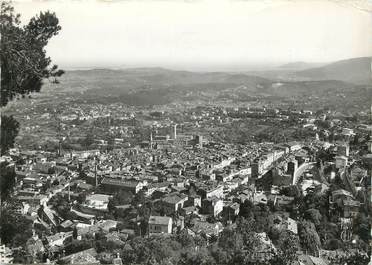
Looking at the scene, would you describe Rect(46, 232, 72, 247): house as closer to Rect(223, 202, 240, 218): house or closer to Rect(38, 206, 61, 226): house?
Rect(38, 206, 61, 226): house

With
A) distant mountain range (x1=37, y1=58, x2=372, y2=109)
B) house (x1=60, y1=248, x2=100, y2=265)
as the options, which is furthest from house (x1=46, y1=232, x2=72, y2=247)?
distant mountain range (x1=37, y1=58, x2=372, y2=109)

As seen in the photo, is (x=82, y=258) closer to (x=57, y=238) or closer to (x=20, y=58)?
(x=57, y=238)

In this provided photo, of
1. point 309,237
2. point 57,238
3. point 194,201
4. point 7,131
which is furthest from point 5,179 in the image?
point 309,237

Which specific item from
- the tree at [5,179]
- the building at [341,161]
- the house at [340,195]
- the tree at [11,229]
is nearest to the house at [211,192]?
the house at [340,195]

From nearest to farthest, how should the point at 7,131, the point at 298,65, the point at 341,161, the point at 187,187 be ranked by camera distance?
the point at 7,131
the point at 298,65
the point at 341,161
the point at 187,187

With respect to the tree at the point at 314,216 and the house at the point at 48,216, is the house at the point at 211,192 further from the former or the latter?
the house at the point at 48,216
